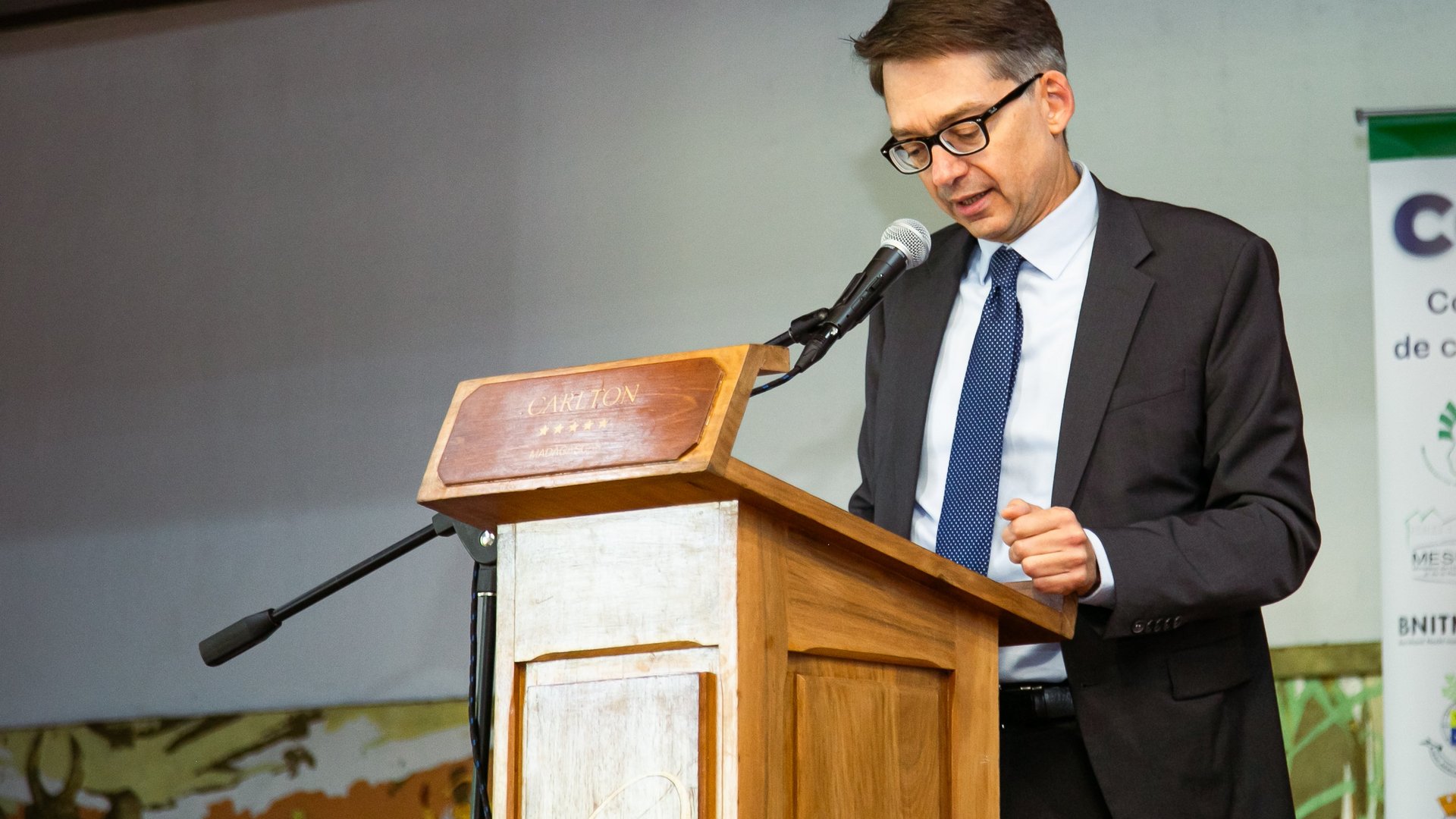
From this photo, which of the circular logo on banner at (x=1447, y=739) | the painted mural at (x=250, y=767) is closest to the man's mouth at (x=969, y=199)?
the circular logo on banner at (x=1447, y=739)

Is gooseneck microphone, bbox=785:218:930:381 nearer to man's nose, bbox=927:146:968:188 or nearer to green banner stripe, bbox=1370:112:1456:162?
man's nose, bbox=927:146:968:188

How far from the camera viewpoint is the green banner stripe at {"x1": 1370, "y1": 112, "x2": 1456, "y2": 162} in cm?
312

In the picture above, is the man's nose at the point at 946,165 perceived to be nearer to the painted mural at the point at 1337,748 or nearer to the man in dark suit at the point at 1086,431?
the man in dark suit at the point at 1086,431

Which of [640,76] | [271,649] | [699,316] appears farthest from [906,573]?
[271,649]

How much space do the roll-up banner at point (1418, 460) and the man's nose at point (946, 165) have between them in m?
1.61

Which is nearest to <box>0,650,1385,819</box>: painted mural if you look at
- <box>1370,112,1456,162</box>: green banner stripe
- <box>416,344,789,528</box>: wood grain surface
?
<box>1370,112,1456,162</box>: green banner stripe

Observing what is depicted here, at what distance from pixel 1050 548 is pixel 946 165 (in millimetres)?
648

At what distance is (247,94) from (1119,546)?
3677 millimetres

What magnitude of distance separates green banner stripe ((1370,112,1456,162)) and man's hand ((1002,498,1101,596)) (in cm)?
216

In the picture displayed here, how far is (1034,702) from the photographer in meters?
1.62

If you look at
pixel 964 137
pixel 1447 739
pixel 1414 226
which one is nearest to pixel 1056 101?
pixel 964 137

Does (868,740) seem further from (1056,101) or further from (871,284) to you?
(1056,101)

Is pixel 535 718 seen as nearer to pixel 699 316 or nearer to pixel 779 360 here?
pixel 779 360

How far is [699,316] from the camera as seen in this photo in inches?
154
